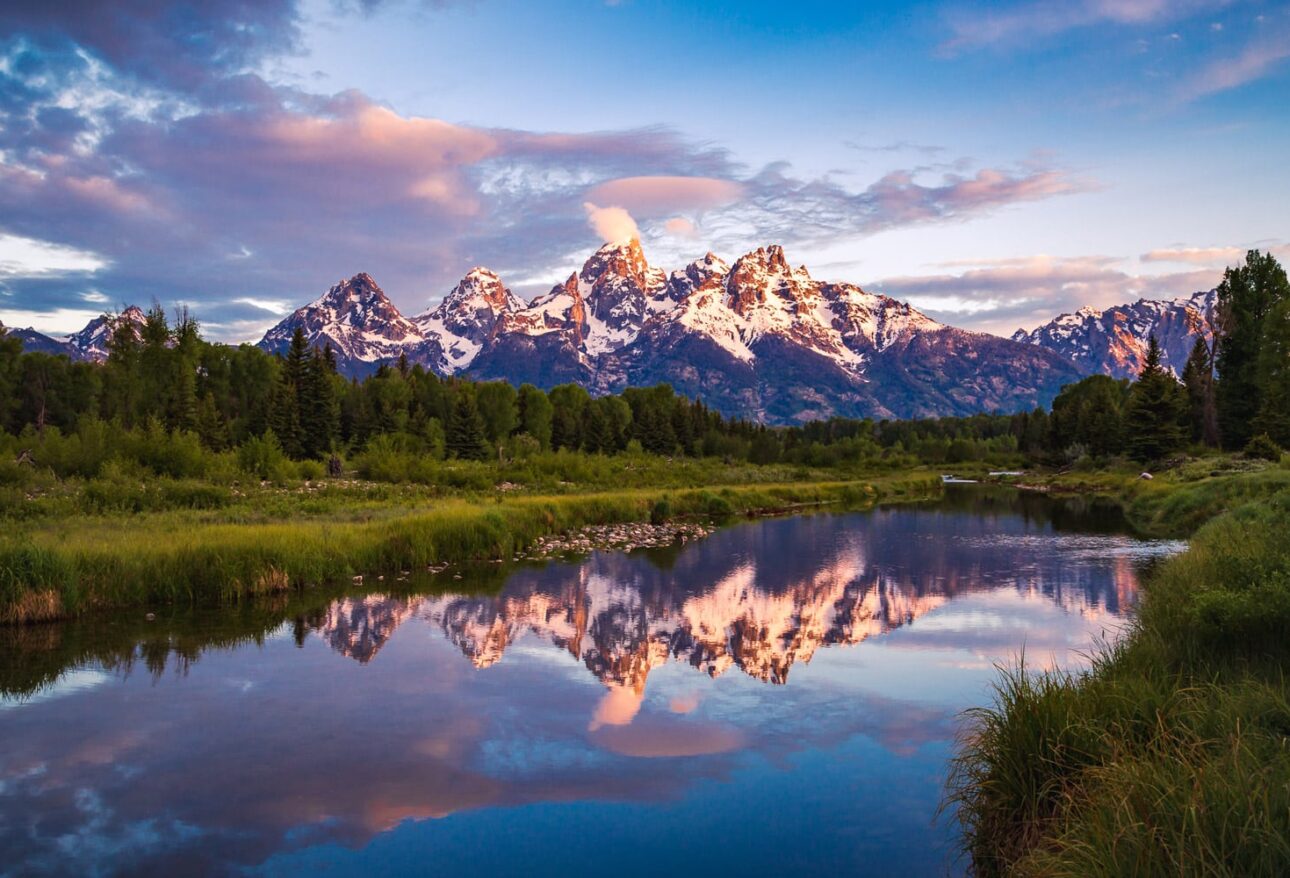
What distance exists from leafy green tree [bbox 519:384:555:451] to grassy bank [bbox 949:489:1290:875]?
99.0m

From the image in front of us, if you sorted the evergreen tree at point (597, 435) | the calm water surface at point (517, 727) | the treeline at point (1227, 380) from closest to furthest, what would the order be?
1. the calm water surface at point (517, 727)
2. the treeline at point (1227, 380)
3. the evergreen tree at point (597, 435)

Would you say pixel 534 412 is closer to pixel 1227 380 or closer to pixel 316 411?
pixel 316 411

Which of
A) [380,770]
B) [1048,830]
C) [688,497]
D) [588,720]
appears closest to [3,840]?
[380,770]

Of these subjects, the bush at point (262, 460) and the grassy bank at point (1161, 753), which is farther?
the bush at point (262, 460)

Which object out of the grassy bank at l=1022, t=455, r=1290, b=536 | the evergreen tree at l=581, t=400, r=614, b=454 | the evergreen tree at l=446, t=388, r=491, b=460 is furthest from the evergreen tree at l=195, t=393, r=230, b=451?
the grassy bank at l=1022, t=455, r=1290, b=536

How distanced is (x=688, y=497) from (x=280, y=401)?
36.6 meters

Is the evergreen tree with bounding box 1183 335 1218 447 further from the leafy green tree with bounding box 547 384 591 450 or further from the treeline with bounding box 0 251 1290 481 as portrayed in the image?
the leafy green tree with bounding box 547 384 591 450

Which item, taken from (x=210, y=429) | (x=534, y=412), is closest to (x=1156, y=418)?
(x=210, y=429)

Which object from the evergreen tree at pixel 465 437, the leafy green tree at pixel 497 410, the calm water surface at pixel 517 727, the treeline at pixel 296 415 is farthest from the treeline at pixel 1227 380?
the leafy green tree at pixel 497 410

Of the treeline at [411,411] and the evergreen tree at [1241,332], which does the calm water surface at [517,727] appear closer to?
the treeline at [411,411]

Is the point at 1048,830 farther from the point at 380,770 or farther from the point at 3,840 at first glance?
the point at 3,840

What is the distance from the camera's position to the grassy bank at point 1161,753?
16.9 feet

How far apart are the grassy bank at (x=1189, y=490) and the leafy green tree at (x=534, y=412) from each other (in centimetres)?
6413

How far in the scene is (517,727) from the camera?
13055mm
